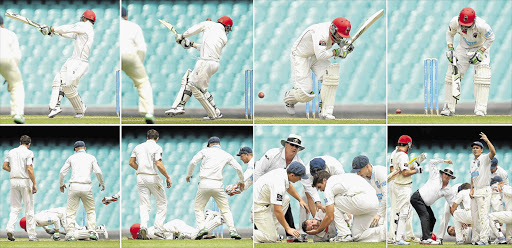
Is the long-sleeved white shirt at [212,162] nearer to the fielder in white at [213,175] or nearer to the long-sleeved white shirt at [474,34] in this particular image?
the fielder in white at [213,175]

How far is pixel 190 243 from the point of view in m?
9.66

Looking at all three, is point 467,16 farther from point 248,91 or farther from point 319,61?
point 248,91

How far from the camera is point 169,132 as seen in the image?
1198cm

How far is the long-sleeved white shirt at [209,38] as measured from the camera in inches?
411

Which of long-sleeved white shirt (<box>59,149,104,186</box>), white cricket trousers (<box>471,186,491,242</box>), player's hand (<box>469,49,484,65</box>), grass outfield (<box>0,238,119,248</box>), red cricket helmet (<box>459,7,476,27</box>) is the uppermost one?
red cricket helmet (<box>459,7,476,27</box>)

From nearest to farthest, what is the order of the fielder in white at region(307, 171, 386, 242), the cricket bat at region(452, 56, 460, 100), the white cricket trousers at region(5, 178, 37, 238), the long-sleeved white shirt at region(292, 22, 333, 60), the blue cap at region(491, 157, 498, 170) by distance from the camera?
the fielder in white at region(307, 171, 386, 242) → the blue cap at region(491, 157, 498, 170) → the long-sleeved white shirt at region(292, 22, 333, 60) → the white cricket trousers at region(5, 178, 37, 238) → the cricket bat at region(452, 56, 460, 100)

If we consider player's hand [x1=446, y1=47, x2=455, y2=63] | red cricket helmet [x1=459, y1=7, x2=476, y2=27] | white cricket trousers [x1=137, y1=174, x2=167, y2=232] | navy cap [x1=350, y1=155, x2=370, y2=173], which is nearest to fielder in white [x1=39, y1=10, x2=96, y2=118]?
white cricket trousers [x1=137, y1=174, x2=167, y2=232]

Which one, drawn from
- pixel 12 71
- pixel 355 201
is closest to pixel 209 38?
pixel 12 71

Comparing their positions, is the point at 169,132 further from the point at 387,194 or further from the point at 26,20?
the point at 387,194

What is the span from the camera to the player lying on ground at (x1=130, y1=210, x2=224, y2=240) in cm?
1003

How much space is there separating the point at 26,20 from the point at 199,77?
2269 mm

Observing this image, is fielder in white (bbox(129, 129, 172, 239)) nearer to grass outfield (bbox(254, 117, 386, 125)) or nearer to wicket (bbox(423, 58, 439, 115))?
grass outfield (bbox(254, 117, 386, 125))

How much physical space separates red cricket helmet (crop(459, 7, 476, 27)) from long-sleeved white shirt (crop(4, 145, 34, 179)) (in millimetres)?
→ 5510

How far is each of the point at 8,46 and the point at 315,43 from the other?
351 centimetres
